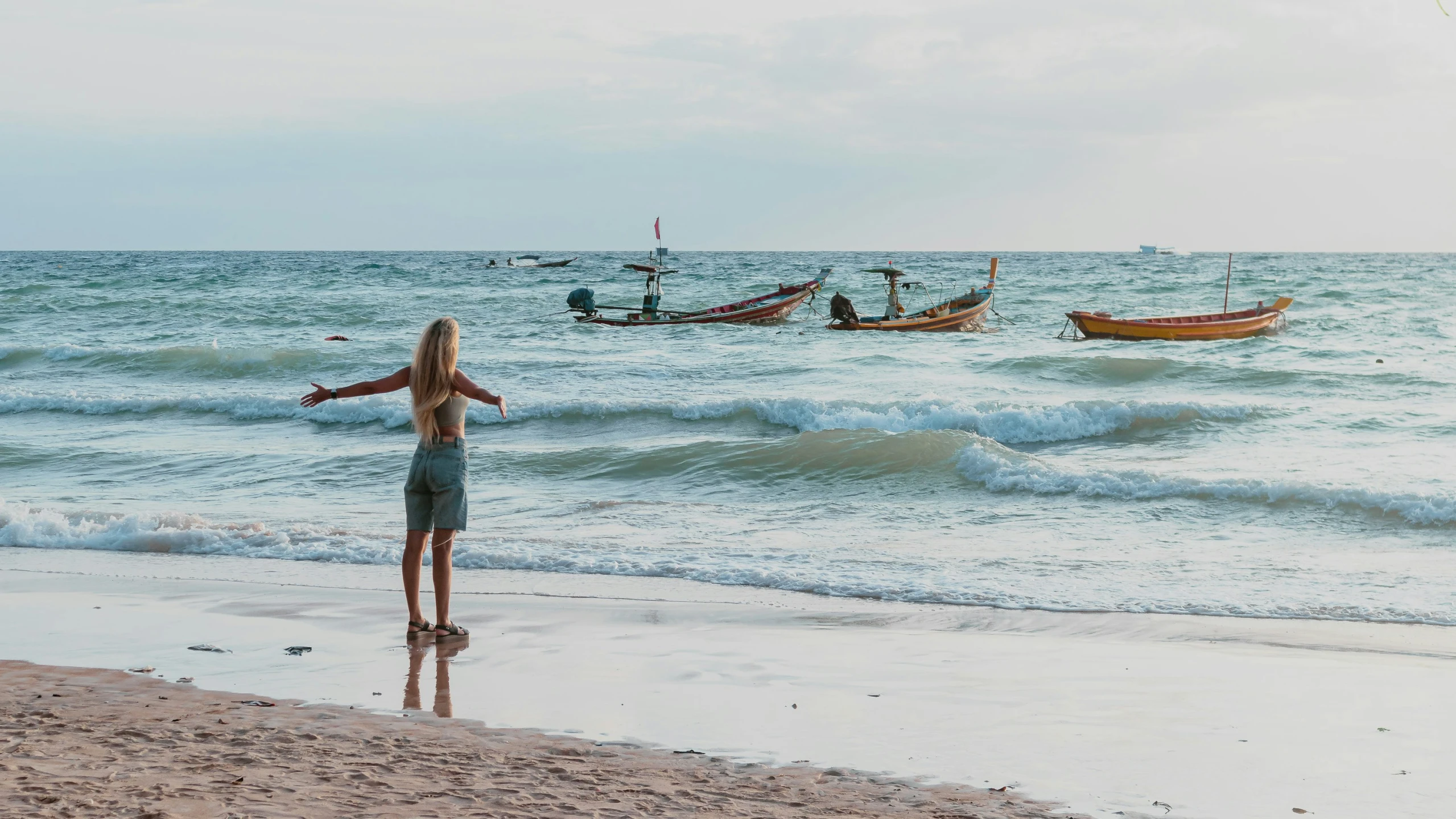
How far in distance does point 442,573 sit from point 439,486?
472 mm

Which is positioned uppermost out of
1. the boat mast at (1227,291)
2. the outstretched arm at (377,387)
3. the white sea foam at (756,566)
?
the boat mast at (1227,291)

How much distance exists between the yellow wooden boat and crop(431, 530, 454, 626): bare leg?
80.0 feet

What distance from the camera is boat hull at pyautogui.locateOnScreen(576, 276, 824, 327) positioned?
32.6 m

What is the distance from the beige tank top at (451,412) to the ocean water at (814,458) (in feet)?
8.01

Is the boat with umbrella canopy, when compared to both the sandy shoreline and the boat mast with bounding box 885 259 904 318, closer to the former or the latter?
the boat mast with bounding box 885 259 904 318

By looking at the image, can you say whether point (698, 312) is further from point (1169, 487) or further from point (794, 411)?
point (1169, 487)

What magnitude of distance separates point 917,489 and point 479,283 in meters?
49.4

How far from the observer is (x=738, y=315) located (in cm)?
3375

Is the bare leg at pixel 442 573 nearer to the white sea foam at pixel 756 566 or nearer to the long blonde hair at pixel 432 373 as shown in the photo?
the long blonde hair at pixel 432 373

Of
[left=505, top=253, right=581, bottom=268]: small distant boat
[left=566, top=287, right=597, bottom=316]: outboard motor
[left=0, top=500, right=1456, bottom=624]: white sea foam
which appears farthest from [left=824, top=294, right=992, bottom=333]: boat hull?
[left=505, top=253, right=581, bottom=268]: small distant boat

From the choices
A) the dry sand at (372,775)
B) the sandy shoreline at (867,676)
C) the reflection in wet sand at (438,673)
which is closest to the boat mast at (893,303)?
the sandy shoreline at (867,676)

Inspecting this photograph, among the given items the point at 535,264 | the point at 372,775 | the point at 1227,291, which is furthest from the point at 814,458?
the point at 535,264

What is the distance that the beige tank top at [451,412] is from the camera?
5.54m

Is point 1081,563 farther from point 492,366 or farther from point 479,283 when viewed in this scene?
point 479,283
